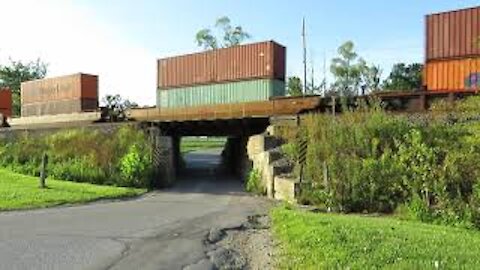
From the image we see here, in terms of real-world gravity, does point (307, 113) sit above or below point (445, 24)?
below

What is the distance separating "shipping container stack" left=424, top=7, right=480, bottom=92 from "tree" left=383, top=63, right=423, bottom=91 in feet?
184

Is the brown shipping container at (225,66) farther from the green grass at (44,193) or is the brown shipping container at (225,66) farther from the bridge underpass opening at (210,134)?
the green grass at (44,193)

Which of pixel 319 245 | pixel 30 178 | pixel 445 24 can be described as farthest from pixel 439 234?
pixel 30 178

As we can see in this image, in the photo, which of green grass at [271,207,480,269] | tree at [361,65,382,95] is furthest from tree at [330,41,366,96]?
green grass at [271,207,480,269]

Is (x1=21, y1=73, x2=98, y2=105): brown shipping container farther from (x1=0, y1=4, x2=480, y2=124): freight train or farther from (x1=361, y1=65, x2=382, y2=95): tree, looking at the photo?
(x1=361, y1=65, x2=382, y2=95): tree

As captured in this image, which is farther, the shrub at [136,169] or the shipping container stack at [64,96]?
the shipping container stack at [64,96]

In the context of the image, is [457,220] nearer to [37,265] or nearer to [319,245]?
[319,245]

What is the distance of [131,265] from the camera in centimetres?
976

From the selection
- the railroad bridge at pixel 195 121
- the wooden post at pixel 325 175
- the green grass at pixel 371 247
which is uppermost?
the railroad bridge at pixel 195 121

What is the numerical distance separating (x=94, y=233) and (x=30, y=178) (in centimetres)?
1386

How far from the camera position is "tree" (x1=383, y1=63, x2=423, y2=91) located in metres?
84.1

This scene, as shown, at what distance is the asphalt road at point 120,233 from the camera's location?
10.1 meters

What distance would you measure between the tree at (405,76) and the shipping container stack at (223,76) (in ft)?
168

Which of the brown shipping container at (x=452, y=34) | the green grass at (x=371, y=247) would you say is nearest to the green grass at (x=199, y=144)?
the brown shipping container at (x=452, y=34)
